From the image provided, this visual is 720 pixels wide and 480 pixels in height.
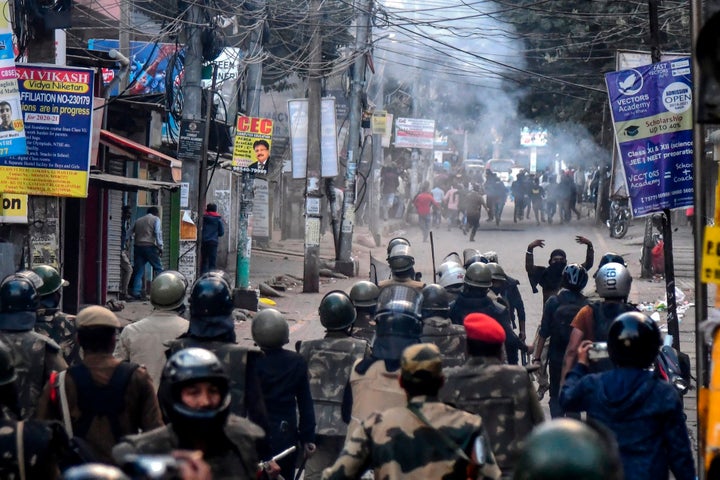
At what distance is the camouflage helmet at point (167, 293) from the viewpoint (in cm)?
705

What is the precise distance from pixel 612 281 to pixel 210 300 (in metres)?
3.11

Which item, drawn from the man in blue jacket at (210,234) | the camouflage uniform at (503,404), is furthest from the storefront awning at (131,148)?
the camouflage uniform at (503,404)

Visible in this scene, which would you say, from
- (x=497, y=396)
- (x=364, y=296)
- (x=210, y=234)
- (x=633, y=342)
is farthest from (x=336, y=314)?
(x=210, y=234)

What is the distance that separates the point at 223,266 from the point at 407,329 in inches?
782

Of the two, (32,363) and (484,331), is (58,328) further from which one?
(484,331)

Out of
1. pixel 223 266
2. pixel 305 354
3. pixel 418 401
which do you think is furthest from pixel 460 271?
pixel 223 266

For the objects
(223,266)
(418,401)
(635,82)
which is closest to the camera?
(418,401)

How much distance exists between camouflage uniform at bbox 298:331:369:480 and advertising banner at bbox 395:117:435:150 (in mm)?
34895

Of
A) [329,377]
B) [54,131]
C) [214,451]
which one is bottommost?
[329,377]

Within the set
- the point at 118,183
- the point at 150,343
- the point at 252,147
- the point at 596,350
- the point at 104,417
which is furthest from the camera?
the point at 252,147

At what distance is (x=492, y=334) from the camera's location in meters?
5.88

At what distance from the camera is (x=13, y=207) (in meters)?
9.66

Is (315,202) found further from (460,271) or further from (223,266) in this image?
(460,271)

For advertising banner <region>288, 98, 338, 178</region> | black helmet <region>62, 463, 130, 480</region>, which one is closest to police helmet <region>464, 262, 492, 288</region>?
black helmet <region>62, 463, 130, 480</region>
